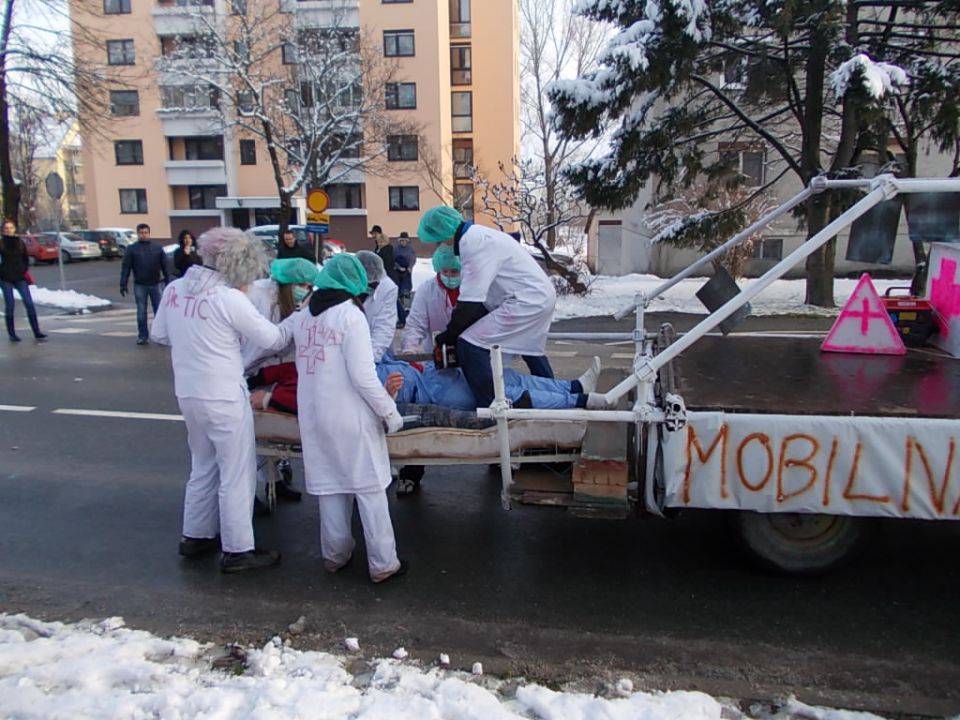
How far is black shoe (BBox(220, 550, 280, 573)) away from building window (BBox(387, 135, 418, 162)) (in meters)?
33.5

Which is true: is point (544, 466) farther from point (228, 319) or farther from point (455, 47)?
point (455, 47)

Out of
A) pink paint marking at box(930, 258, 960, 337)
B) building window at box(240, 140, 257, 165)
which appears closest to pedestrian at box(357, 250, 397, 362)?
pink paint marking at box(930, 258, 960, 337)

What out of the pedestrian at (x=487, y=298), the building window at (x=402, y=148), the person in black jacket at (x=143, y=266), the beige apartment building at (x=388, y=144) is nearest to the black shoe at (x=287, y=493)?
the pedestrian at (x=487, y=298)

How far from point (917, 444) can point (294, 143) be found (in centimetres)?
3098

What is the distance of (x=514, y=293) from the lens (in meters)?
5.10

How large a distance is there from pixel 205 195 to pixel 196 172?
4.84ft

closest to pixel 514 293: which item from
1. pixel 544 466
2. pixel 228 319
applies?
pixel 544 466

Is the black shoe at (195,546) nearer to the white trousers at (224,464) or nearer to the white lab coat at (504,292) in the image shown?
the white trousers at (224,464)

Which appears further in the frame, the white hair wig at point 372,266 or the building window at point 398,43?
the building window at point 398,43

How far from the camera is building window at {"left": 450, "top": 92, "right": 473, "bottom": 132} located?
45750 mm

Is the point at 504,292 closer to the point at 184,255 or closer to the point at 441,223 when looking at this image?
the point at 441,223

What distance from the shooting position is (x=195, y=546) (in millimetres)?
4676

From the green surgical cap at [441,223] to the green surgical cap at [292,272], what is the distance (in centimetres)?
80

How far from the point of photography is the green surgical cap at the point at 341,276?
420cm
